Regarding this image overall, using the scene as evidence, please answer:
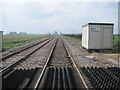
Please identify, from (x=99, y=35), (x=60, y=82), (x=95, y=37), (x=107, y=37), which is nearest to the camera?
(x=60, y=82)

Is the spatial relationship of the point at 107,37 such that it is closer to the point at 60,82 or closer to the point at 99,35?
the point at 99,35

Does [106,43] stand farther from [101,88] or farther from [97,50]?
[101,88]

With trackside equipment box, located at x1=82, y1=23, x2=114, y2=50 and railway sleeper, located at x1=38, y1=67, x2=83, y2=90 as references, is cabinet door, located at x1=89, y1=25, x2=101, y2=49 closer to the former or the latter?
trackside equipment box, located at x1=82, y1=23, x2=114, y2=50

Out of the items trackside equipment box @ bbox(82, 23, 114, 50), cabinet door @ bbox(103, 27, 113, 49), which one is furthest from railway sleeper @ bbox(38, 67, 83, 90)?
cabinet door @ bbox(103, 27, 113, 49)

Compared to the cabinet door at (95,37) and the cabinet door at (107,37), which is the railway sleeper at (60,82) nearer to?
the cabinet door at (95,37)

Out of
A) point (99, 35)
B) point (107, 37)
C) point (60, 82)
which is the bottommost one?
point (60, 82)

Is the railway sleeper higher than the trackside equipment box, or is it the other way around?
the trackside equipment box

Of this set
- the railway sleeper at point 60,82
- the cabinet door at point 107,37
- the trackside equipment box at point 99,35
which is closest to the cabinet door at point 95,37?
the trackside equipment box at point 99,35

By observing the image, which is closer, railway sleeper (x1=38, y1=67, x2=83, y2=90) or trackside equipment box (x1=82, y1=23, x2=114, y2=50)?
railway sleeper (x1=38, y1=67, x2=83, y2=90)

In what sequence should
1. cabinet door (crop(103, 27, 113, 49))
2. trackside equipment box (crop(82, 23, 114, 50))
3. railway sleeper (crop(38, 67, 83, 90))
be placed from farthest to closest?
1. cabinet door (crop(103, 27, 113, 49))
2. trackside equipment box (crop(82, 23, 114, 50))
3. railway sleeper (crop(38, 67, 83, 90))

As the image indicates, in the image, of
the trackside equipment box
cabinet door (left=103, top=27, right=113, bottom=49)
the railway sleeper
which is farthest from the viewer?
cabinet door (left=103, top=27, right=113, bottom=49)

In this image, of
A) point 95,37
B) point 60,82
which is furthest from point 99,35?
point 60,82

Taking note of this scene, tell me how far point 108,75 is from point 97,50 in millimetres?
10293

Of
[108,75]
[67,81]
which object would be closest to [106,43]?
[108,75]
